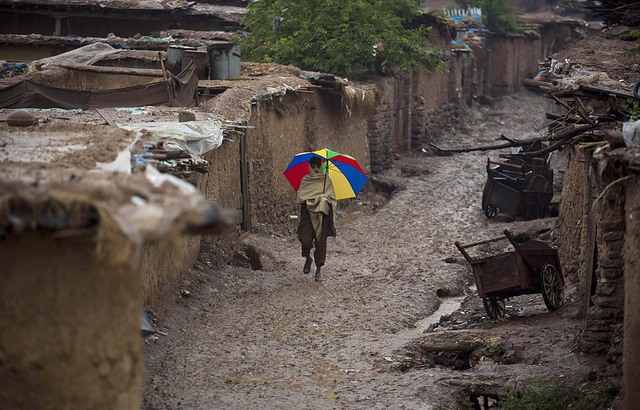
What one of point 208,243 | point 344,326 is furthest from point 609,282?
point 208,243

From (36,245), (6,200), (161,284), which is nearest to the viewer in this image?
(6,200)

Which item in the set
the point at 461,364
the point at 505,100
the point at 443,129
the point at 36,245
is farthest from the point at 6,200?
the point at 505,100

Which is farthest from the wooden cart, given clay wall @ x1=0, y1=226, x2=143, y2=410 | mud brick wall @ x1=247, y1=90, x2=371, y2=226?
clay wall @ x1=0, y1=226, x2=143, y2=410

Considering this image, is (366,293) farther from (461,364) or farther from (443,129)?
(443,129)

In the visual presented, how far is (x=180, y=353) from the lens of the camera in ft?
33.2

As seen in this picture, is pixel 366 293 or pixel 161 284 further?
pixel 366 293

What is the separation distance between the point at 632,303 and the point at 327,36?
42.9ft

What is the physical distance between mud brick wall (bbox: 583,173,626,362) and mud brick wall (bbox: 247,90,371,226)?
6.77 meters

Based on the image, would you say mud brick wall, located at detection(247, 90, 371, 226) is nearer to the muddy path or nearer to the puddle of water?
the muddy path

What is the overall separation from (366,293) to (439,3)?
92.6 feet

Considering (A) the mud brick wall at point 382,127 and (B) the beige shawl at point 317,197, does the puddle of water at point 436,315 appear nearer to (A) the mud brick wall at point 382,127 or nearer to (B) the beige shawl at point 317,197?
(B) the beige shawl at point 317,197

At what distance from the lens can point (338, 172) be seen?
13.2 metres

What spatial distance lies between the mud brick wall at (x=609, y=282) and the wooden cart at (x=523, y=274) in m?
1.36

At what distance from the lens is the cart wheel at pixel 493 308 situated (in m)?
11.0
